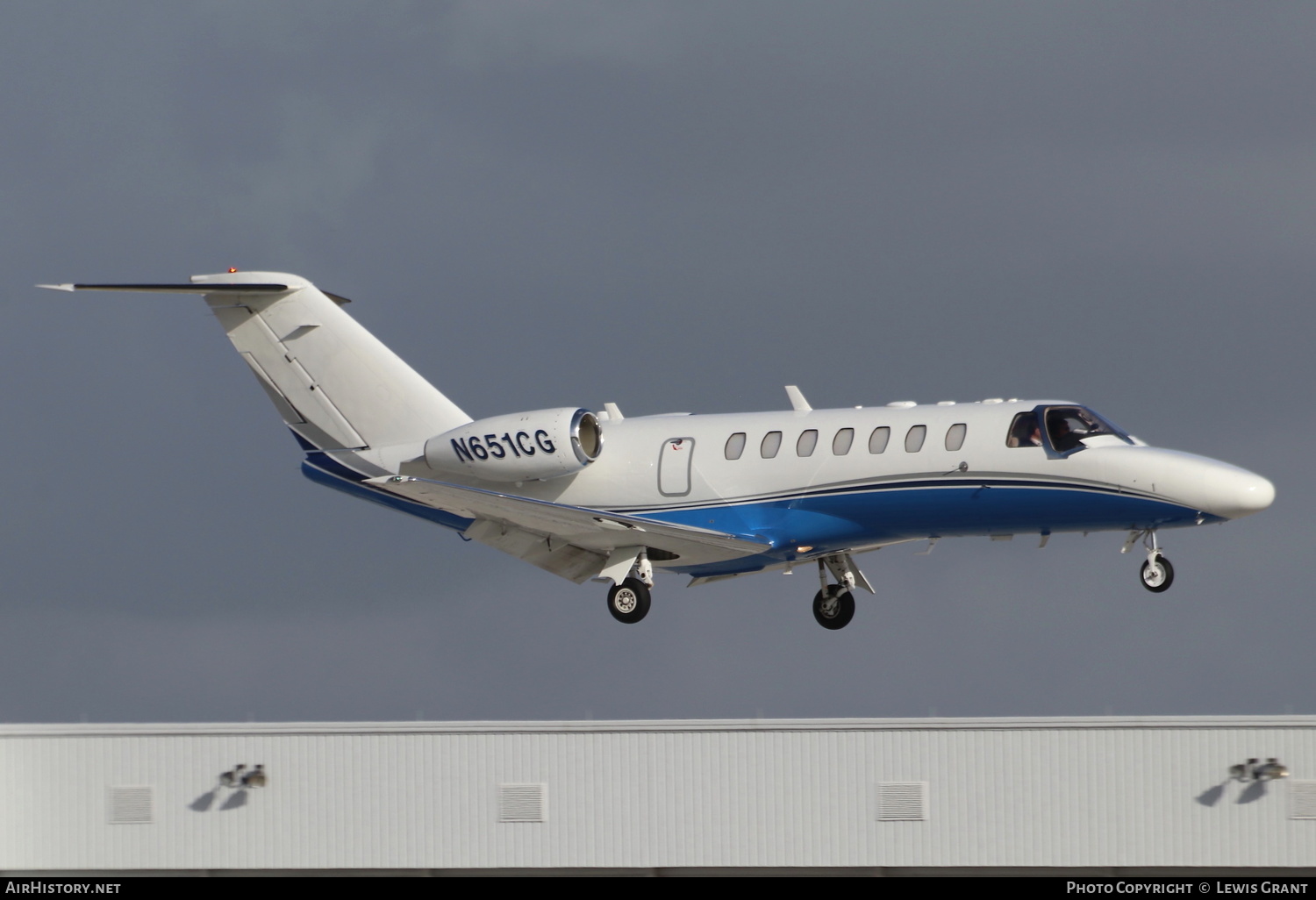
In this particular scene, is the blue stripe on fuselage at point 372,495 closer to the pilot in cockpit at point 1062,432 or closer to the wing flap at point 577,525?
the wing flap at point 577,525

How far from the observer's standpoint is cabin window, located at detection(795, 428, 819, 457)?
28.5 meters

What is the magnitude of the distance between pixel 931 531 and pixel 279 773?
34.3 ft

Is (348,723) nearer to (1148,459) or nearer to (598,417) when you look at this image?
(598,417)

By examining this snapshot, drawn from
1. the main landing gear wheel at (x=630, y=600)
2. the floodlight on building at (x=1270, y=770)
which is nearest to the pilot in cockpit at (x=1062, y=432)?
the floodlight on building at (x=1270, y=770)

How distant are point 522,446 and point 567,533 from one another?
63.6 inches

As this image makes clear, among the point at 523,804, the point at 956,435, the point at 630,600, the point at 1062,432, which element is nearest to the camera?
the point at 1062,432

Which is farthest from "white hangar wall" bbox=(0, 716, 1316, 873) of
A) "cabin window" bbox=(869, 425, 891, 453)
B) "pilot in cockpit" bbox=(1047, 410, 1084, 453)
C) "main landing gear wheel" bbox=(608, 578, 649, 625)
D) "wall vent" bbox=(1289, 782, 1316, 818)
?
"cabin window" bbox=(869, 425, 891, 453)

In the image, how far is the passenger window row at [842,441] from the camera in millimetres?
27297

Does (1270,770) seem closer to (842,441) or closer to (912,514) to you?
(912,514)

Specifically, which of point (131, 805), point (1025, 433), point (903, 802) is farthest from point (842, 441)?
point (131, 805)

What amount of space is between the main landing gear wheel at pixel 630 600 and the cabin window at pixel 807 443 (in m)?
3.45

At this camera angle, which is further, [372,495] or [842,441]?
[372,495]

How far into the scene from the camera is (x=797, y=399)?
1161 inches
